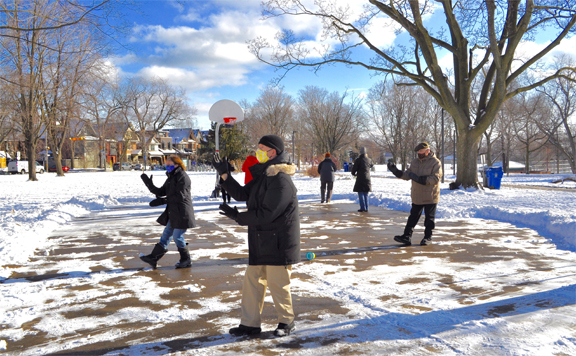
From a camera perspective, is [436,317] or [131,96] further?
[131,96]

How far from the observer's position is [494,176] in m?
18.8

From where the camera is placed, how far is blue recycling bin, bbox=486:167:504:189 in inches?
736

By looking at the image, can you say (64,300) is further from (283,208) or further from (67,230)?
(67,230)

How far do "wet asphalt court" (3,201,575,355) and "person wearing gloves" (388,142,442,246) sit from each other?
0.36m

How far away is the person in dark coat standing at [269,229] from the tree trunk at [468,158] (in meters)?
16.0

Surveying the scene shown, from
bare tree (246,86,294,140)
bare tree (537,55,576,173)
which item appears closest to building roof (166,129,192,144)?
bare tree (246,86,294,140)

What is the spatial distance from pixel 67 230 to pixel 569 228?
1074cm

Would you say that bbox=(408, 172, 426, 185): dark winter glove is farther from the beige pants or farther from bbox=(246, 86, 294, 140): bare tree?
bbox=(246, 86, 294, 140): bare tree

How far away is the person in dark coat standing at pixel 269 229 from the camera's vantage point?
11.8 ft

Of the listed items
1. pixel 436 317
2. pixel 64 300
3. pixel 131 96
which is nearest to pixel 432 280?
pixel 436 317

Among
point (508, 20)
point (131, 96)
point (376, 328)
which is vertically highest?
point (131, 96)

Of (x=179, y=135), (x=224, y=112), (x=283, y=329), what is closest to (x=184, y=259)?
(x=283, y=329)

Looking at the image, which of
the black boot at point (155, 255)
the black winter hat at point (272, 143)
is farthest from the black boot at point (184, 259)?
the black winter hat at point (272, 143)

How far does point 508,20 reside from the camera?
54.7 feet
